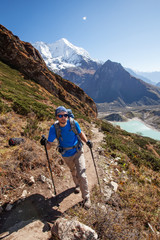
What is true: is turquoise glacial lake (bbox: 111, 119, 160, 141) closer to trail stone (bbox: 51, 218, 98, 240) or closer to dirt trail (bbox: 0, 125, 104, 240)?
dirt trail (bbox: 0, 125, 104, 240)

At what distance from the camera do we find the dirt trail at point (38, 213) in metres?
2.92

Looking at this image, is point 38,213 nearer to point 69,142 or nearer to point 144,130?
point 69,142

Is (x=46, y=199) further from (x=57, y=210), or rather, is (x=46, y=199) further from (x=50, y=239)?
(x=50, y=239)

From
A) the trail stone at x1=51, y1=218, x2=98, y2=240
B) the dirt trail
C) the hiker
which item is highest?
the hiker

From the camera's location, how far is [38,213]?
3615 mm

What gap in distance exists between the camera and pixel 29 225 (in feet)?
10.2

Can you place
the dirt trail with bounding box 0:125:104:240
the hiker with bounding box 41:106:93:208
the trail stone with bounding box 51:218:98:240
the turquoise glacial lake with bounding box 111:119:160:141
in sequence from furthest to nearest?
the turquoise glacial lake with bounding box 111:119:160:141, the hiker with bounding box 41:106:93:208, the dirt trail with bounding box 0:125:104:240, the trail stone with bounding box 51:218:98:240

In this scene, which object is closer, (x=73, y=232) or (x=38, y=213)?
(x=73, y=232)

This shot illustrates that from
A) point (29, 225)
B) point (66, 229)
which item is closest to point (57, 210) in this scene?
point (29, 225)

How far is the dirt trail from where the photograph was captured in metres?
2.92

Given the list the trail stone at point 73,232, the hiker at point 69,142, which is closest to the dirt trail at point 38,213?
the trail stone at point 73,232

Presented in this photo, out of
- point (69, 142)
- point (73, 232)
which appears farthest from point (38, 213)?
point (69, 142)

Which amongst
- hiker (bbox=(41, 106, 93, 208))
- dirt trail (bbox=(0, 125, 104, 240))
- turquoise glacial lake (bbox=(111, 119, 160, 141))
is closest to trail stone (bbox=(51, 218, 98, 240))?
dirt trail (bbox=(0, 125, 104, 240))

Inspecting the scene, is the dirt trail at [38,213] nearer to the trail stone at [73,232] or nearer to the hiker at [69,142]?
the trail stone at [73,232]
